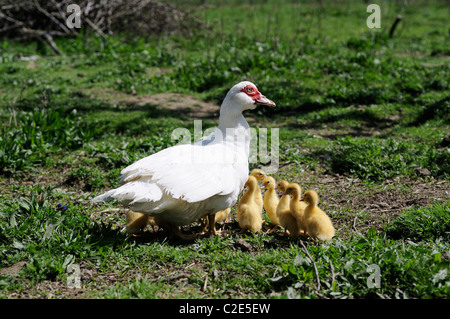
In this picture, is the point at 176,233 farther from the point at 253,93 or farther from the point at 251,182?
the point at 253,93

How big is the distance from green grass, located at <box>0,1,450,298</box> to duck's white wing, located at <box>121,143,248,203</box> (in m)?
0.55

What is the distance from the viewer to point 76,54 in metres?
11.2

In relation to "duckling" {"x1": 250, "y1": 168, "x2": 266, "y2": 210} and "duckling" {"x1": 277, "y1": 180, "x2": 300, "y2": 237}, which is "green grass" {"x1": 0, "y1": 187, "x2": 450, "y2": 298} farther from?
"duckling" {"x1": 250, "y1": 168, "x2": 266, "y2": 210}

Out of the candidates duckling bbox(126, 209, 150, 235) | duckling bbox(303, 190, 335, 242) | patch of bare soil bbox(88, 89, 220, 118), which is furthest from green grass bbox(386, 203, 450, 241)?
patch of bare soil bbox(88, 89, 220, 118)

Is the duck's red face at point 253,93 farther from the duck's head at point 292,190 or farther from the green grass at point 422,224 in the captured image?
the green grass at point 422,224

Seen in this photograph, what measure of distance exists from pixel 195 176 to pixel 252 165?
225cm

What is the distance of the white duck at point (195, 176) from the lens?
400 centimetres

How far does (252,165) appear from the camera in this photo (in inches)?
249

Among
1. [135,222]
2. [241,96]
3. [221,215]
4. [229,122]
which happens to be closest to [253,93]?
[241,96]

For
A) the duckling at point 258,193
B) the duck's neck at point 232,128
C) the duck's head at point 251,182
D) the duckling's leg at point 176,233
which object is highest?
the duck's neck at point 232,128

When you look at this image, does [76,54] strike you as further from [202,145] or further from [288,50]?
[202,145]

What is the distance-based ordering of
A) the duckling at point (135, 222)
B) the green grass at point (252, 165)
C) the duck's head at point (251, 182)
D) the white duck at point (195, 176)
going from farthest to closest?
the duck's head at point (251, 182)
the duckling at point (135, 222)
the white duck at point (195, 176)
the green grass at point (252, 165)

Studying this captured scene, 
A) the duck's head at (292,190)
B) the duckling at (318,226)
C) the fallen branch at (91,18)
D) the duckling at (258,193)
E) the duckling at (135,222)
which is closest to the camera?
the duckling at (318,226)

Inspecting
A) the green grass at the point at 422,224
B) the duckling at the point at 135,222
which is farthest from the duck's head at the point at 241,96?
the green grass at the point at 422,224
